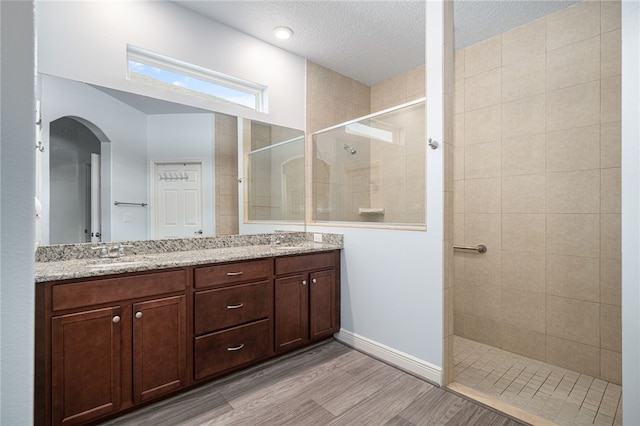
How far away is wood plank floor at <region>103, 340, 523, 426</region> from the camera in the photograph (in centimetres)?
168

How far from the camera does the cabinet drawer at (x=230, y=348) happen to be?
1.90 m

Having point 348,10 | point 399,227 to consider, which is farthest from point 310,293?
Result: point 348,10

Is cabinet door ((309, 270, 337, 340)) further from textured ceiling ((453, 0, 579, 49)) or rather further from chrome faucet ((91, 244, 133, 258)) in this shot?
textured ceiling ((453, 0, 579, 49))

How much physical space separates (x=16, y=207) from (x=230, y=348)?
187 cm

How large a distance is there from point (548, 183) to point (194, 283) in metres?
2.67

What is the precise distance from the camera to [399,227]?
2311 mm

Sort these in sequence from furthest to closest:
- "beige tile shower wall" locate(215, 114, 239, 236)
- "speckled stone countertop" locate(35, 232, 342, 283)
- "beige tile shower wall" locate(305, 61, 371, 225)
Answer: "beige tile shower wall" locate(305, 61, 371, 225)
"beige tile shower wall" locate(215, 114, 239, 236)
"speckled stone countertop" locate(35, 232, 342, 283)

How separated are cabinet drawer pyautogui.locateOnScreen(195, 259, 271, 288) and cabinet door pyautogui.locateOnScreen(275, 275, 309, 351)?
0.17 meters

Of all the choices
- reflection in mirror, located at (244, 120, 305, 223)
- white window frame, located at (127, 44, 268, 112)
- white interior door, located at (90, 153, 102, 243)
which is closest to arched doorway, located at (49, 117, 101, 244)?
white interior door, located at (90, 153, 102, 243)

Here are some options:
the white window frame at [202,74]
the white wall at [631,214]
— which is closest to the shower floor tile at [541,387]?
the white wall at [631,214]

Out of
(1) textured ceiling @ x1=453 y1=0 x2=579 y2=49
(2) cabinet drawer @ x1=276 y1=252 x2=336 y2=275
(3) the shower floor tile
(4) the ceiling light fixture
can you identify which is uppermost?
(4) the ceiling light fixture

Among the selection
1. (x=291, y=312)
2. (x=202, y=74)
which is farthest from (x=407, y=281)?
(x=202, y=74)

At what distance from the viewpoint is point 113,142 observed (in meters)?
2.10

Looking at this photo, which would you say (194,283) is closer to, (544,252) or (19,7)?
(19,7)
